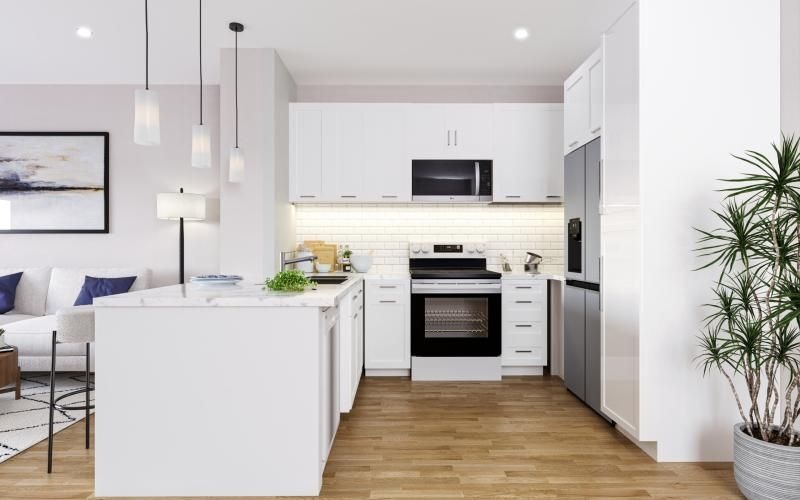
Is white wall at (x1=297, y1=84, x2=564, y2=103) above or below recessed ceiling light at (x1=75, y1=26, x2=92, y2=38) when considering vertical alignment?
below

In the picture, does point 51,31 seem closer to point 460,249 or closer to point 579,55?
point 460,249

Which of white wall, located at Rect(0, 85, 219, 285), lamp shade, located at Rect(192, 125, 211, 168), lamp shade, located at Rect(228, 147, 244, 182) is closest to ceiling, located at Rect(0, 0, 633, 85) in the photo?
white wall, located at Rect(0, 85, 219, 285)

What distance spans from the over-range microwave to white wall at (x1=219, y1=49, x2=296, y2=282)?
136 centimetres

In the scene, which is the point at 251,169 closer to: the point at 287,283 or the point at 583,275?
the point at 287,283

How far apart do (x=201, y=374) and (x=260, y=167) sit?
236 centimetres

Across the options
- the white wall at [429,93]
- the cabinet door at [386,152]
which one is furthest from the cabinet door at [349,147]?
the white wall at [429,93]

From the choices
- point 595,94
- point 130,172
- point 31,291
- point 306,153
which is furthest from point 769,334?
point 31,291

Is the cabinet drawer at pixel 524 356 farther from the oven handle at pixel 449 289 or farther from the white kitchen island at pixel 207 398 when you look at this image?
the white kitchen island at pixel 207 398

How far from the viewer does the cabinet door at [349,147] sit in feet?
15.3

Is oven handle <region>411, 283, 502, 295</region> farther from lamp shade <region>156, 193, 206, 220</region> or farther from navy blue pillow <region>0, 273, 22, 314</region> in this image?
navy blue pillow <region>0, 273, 22, 314</region>

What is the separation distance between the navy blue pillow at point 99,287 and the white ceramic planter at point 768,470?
4596 mm

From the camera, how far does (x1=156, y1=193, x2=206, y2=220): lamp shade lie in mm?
4359

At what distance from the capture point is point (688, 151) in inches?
104

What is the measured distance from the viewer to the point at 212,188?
493 centimetres
